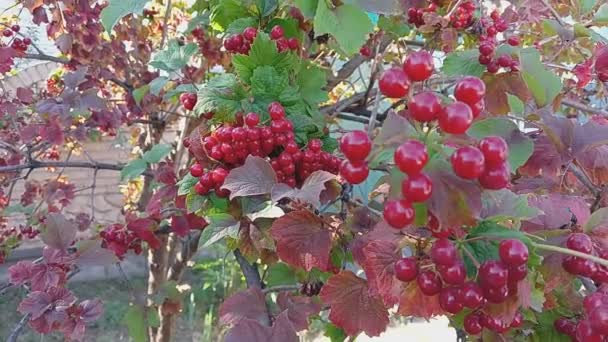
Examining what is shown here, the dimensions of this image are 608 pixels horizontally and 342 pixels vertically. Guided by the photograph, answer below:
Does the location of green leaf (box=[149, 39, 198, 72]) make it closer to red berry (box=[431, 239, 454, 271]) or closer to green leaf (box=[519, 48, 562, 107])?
green leaf (box=[519, 48, 562, 107])

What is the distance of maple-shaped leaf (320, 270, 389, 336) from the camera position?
0.81 metres

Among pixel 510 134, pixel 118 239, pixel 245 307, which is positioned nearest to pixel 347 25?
pixel 510 134

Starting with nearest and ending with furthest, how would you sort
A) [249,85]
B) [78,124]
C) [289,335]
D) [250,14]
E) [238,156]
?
[289,335] < [238,156] < [249,85] < [250,14] < [78,124]

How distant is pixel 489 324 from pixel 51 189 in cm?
215

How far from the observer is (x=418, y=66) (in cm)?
53

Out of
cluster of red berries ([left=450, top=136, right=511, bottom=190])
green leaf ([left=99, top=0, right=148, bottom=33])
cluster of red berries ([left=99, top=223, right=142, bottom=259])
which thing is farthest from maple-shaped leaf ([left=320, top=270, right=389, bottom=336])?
cluster of red berries ([left=99, top=223, right=142, bottom=259])

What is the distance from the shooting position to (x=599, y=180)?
2.95ft

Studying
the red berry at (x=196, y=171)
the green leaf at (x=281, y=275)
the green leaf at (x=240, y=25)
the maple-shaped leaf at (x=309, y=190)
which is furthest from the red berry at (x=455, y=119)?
the green leaf at (x=281, y=275)

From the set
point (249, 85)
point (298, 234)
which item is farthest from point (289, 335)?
point (249, 85)

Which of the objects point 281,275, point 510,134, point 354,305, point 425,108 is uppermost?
point 425,108

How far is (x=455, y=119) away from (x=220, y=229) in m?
0.48

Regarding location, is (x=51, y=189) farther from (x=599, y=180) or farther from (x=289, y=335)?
(x=599, y=180)

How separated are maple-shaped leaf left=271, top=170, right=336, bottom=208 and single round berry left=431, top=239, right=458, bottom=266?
19 centimetres

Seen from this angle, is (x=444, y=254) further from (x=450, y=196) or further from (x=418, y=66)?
(x=418, y=66)
